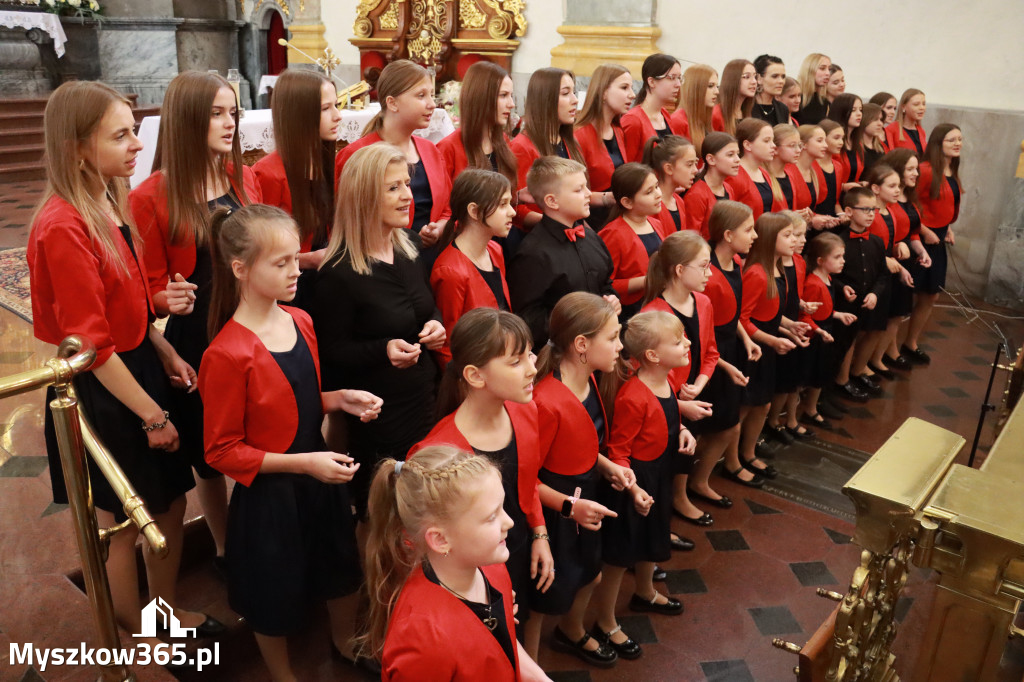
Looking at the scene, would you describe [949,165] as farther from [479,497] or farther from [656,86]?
[479,497]

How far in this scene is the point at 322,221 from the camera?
3.05m

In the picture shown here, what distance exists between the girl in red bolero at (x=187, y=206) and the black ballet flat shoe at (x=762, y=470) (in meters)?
2.75

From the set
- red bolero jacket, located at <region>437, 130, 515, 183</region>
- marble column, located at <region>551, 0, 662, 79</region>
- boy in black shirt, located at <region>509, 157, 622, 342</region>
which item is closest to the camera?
boy in black shirt, located at <region>509, 157, 622, 342</region>

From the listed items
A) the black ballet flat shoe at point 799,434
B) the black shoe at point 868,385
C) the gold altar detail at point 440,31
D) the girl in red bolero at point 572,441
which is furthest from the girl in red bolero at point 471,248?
the gold altar detail at point 440,31

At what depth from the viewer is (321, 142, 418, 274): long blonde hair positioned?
2523mm

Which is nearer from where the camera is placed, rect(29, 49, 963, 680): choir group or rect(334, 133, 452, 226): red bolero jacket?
rect(29, 49, 963, 680): choir group

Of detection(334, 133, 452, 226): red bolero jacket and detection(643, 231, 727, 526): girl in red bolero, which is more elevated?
detection(334, 133, 452, 226): red bolero jacket

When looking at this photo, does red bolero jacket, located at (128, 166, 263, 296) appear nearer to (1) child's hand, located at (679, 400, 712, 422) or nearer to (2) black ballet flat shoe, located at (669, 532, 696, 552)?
(1) child's hand, located at (679, 400, 712, 422)

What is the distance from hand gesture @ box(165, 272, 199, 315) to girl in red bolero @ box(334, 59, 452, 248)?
35.4 inches

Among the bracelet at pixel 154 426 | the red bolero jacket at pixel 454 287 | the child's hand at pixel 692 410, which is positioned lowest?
the child's hand at pixel 692 410

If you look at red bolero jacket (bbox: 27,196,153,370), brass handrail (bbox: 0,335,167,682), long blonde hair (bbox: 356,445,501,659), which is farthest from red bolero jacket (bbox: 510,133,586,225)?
brass handrail (bbox: 0,335,167,682)

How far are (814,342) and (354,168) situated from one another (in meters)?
2.99

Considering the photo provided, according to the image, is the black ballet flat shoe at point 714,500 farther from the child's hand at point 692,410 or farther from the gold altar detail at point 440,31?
the gold altar detail at point 440,31

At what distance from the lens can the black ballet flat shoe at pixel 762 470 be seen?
13.8ft
